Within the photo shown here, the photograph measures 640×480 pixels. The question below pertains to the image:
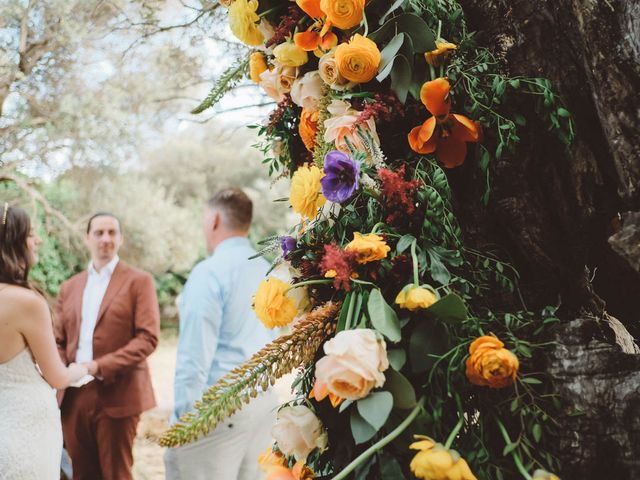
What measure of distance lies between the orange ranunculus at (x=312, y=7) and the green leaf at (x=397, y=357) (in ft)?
2.88

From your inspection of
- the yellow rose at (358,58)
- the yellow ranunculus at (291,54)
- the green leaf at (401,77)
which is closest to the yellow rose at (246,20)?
the yellow ranunculus at (291,54)

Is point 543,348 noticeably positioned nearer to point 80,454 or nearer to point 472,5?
point 472,5

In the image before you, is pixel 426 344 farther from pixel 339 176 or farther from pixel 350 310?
pixel 339 176

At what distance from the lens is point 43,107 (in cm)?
676

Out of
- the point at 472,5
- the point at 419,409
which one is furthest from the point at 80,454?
the point at 472,5

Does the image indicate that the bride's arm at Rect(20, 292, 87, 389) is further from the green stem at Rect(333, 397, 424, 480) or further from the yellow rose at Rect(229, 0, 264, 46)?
the green stem at Rect(333, 397, 424, 480)

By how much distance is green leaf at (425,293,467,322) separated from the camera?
1.04 m

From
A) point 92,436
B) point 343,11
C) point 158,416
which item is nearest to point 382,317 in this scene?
point 343,11

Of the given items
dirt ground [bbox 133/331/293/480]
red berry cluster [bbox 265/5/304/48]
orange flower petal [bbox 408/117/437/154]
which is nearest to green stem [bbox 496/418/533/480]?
orange flower petal [bbox 408/117/437/154]

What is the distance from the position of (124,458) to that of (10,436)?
1.19 meters

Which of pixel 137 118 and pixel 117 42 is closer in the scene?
pixel 117 42

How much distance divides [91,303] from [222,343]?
4.48ft

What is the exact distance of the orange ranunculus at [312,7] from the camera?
4.60ft

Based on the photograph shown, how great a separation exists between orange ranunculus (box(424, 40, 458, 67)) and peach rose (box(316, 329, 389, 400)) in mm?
713
